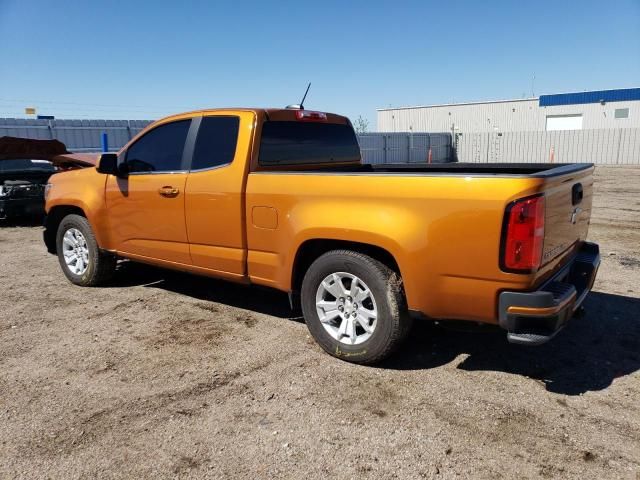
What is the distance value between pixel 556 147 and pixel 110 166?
31.5m

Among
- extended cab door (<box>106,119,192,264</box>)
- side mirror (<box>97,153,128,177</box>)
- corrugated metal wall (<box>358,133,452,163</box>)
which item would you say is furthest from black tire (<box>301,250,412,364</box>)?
corrugated metal wall (<box>358,133,452,163</box>)

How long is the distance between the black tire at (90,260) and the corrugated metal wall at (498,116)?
37417 millimetres

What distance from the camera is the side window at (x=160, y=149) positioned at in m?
4.75

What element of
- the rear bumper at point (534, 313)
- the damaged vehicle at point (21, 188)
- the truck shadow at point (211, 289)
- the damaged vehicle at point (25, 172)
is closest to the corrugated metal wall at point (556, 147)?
the damaged vehicle at point (25, 172)

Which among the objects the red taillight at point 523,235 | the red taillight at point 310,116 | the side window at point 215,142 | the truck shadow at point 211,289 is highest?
the red taillight at point 310,116

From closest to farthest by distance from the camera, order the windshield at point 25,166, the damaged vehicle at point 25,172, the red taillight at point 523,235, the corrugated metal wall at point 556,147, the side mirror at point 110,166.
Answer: the red taillight at point 523,235, the side mirror at point 110,166, the damaged vehicle at point 25,172, the windshield at point 25,166, the corrugated metal wall at point 556,147

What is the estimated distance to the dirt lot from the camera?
8.83 ft

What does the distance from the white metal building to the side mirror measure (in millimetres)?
34696

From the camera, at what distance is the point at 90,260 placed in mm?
5715

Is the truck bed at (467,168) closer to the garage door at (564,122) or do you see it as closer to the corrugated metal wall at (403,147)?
the corrugated metal wall at (403,147)

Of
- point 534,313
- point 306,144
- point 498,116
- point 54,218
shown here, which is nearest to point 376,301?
point 534,313

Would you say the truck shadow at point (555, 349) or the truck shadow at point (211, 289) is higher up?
the truck shadow at point (211, 289)

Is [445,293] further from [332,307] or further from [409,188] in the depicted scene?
[332,307]

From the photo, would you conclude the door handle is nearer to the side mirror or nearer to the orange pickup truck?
the orange pickup truck
